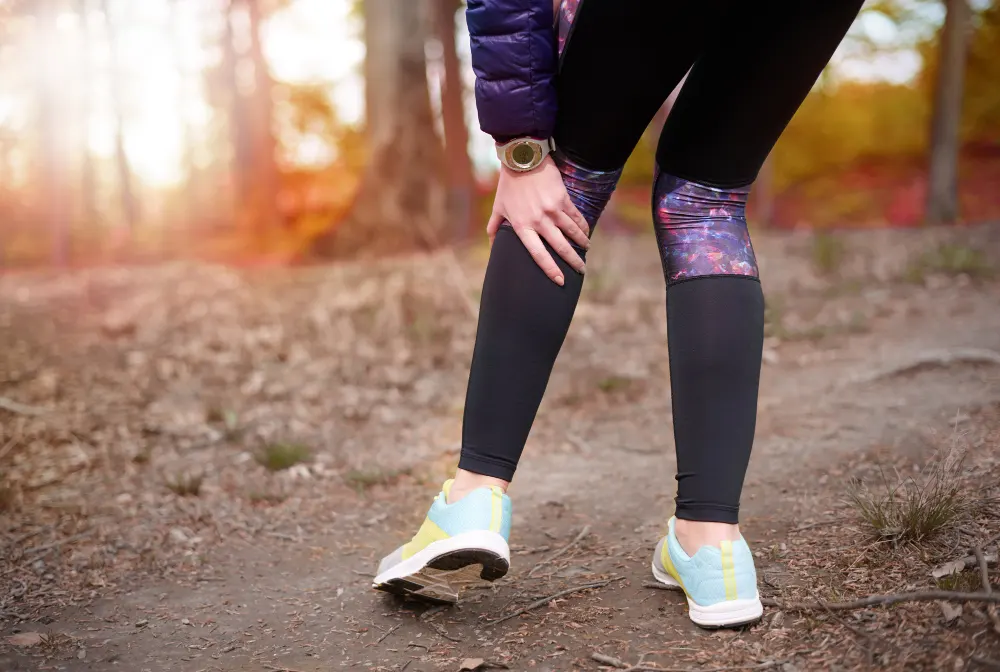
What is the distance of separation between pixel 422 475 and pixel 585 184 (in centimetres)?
140

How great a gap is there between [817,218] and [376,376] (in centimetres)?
1300

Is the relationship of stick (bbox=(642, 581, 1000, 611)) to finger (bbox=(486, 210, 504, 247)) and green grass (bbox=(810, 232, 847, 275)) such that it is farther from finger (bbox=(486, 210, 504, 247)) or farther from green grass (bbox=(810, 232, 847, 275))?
green grass (bbox=(810, 232, 847, 275))

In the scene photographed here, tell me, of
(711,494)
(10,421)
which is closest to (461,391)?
(10,421)

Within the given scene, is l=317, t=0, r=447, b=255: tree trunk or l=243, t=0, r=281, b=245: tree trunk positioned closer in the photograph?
l=317, t=0, r=447, b=255: tree trunk

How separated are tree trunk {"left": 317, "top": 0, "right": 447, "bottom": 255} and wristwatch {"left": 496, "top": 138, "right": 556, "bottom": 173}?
5009mm

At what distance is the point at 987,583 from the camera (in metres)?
1.21

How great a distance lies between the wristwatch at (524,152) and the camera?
55.1 inches

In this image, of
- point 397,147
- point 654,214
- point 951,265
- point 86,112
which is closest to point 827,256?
point 951,265

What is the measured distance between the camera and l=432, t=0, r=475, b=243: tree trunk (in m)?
9.05

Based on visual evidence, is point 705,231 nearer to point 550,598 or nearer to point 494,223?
point 494,223

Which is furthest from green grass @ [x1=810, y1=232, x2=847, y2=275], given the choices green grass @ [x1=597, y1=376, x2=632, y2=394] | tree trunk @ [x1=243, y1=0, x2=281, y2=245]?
tree trunk @ [x1=243, y1=0, x2=281, y2=245]

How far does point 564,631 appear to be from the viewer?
1444 mm

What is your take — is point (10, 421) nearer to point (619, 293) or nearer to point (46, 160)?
point (619, 293)

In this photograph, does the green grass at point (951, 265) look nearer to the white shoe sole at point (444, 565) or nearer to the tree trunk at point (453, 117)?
the white shoe sole at point (444, 565)
